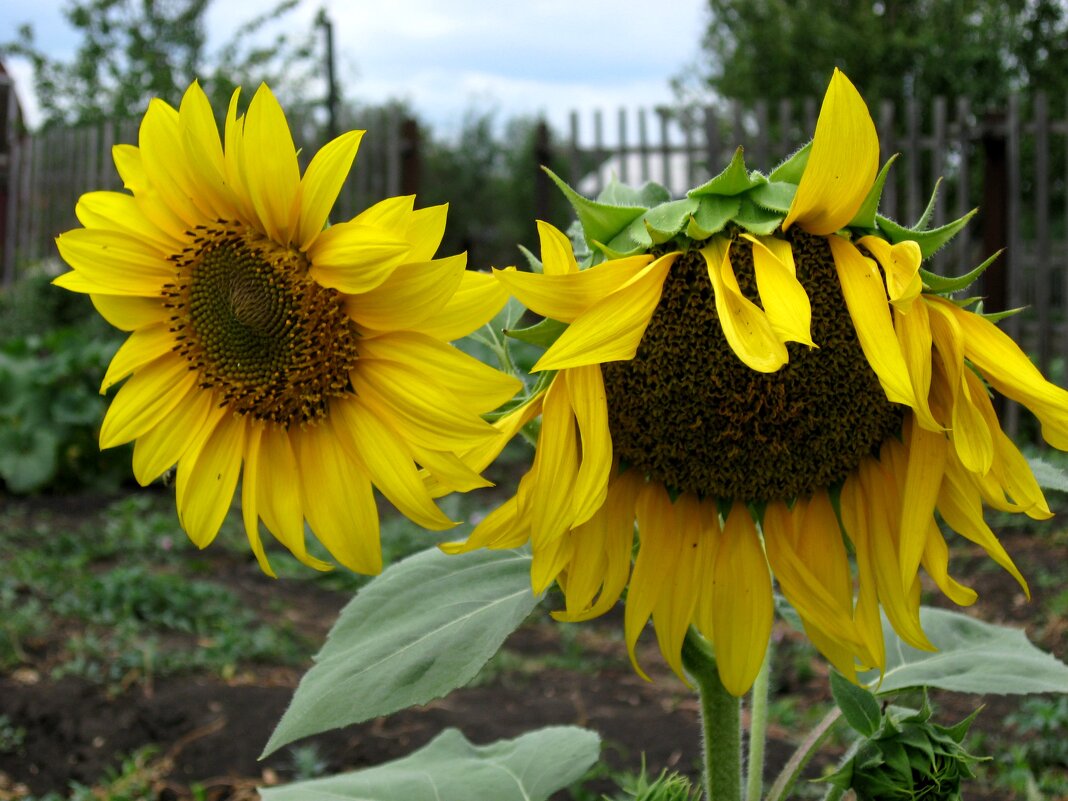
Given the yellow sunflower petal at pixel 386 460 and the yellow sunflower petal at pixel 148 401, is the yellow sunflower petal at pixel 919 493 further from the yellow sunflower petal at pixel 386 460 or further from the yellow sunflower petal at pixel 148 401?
the yellow sunflower petal at pixel 148 401

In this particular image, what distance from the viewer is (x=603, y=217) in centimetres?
81

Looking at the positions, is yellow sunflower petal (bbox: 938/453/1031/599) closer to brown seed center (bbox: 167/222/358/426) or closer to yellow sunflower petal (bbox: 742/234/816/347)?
yellow sunflower petal (bbox: 742/234/816/347)

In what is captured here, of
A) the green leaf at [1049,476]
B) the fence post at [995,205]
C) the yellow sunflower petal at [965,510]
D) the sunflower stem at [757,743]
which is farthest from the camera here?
the fence post at [995,205]

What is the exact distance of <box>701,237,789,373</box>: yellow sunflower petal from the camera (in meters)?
0.70

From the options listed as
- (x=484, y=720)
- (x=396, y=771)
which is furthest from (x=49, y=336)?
(x=396, y=771)

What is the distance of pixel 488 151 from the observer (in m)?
19.0

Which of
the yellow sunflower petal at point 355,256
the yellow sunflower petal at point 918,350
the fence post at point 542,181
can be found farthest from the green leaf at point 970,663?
the fence post at point 542,181

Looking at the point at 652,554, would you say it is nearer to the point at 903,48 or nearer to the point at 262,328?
the point at 262,328

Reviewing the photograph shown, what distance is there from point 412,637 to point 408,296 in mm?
307

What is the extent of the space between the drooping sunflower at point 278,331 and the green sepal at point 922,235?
269 millimetres

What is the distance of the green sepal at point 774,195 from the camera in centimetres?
78

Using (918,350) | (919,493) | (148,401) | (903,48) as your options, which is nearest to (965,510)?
(919,493)

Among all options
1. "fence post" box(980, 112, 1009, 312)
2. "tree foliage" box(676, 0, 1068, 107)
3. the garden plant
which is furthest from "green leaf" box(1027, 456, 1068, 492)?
"tree foliage" box(676, 0, 1068, 107)

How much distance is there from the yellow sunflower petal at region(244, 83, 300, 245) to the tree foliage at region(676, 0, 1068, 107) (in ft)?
48.4
